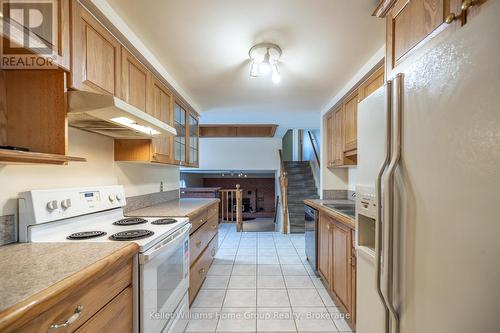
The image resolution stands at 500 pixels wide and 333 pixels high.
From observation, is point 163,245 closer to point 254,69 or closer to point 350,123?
point 254,69

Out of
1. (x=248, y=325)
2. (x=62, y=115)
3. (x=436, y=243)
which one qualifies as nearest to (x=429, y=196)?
(x=436, y=243)

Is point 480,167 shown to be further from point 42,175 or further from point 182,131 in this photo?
point 182,131

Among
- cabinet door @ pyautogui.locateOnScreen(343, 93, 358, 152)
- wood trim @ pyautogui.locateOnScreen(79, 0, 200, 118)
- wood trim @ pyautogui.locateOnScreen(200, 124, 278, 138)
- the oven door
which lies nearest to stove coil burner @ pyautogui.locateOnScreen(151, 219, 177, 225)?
the oven door

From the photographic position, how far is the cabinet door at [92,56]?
1214 mm

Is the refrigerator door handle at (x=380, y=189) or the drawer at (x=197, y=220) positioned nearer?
the refrigerator door handle at (x=380, y=189)

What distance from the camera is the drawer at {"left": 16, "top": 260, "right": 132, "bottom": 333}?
68 cm

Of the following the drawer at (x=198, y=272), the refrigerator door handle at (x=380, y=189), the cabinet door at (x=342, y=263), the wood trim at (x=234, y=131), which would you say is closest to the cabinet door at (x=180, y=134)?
the drawer at (x=198, y=272)

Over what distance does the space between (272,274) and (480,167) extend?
2.69 m

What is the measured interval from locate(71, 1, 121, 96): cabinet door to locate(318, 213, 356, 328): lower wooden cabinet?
2.03m

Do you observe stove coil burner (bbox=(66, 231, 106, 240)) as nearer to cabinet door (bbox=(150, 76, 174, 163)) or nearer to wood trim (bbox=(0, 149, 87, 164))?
wood trim (bbox=(0, 149, 87, 164))

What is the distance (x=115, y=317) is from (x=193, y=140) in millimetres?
2829

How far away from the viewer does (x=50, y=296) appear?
65 centimetres

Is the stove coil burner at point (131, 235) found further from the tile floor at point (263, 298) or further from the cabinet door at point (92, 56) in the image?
the tile floor at point (263, 298)

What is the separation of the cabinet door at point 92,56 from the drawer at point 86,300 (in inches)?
38.5
